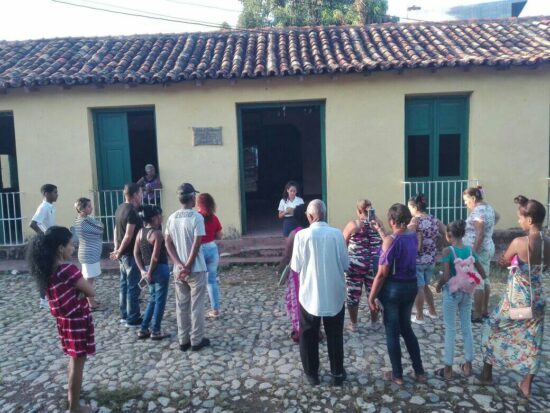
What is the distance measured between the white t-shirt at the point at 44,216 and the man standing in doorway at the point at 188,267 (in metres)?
2.54

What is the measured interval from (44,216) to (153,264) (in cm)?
239

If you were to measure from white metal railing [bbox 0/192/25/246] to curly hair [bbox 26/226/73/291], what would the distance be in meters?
6.37

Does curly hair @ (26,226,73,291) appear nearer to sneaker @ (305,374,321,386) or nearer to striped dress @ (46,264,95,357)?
striped dress @ (46,264,95,357)

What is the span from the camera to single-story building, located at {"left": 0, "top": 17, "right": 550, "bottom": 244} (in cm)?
842

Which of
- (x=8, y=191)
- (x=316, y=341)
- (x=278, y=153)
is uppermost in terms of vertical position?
(x=278, y=153)

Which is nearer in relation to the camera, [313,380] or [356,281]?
[313,380]

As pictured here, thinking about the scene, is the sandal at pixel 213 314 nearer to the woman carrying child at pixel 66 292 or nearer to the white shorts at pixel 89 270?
the white shorts at pixel 89 270

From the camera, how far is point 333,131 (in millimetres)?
8688

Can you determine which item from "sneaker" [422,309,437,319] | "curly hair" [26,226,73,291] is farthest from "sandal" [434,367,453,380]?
"curly hair" [26,226,73,291]

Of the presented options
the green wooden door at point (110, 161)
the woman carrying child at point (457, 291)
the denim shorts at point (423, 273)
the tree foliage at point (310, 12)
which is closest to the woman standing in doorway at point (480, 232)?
the denim shorts at point (423, 273)

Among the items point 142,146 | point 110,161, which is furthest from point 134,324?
point 142,146

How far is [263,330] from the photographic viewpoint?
506 centimetres

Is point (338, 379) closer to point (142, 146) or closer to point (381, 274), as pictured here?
point (381, 274)

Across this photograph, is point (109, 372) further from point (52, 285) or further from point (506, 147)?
point (506, 147)
